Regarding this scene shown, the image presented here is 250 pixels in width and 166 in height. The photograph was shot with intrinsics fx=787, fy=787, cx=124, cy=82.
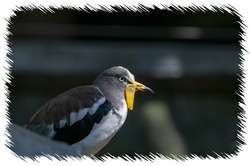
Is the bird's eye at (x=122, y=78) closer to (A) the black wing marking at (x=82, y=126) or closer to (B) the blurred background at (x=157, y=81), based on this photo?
(A) the black wing marking at (x=82, y=126)

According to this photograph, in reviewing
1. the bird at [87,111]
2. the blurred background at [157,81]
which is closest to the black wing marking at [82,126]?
the bird at [87,111]

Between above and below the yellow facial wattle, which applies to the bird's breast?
below

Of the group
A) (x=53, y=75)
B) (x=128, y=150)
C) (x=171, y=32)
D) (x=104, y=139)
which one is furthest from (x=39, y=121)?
(x=171, y=32)

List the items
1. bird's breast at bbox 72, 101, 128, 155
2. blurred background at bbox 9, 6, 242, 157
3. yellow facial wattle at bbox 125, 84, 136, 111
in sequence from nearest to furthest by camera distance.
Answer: bird's breast at bbox 72, 101, 128, 155
yellow facial wattle at bbox 125, 84, 136, 111
blurred background at bbox 9, 6, 242, 157

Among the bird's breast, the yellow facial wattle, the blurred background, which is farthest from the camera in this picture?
the blurred background

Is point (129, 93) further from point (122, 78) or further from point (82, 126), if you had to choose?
point (82, 126)

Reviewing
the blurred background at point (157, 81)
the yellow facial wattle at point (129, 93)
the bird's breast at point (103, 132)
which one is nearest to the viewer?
the bird's breast at point (103, 132)

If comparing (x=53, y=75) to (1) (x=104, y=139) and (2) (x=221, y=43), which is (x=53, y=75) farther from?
(1) (x=104, y=139)

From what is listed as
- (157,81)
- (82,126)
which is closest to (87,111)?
(82,126)

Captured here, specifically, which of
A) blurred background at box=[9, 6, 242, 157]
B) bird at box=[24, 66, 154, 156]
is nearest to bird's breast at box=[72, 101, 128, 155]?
bird at box=[24, 66, 154, 156]

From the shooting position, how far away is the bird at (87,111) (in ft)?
6.79

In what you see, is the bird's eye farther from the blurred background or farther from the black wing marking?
the blurred background

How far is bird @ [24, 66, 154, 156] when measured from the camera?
207 centimetres

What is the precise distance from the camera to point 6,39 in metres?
2.10
